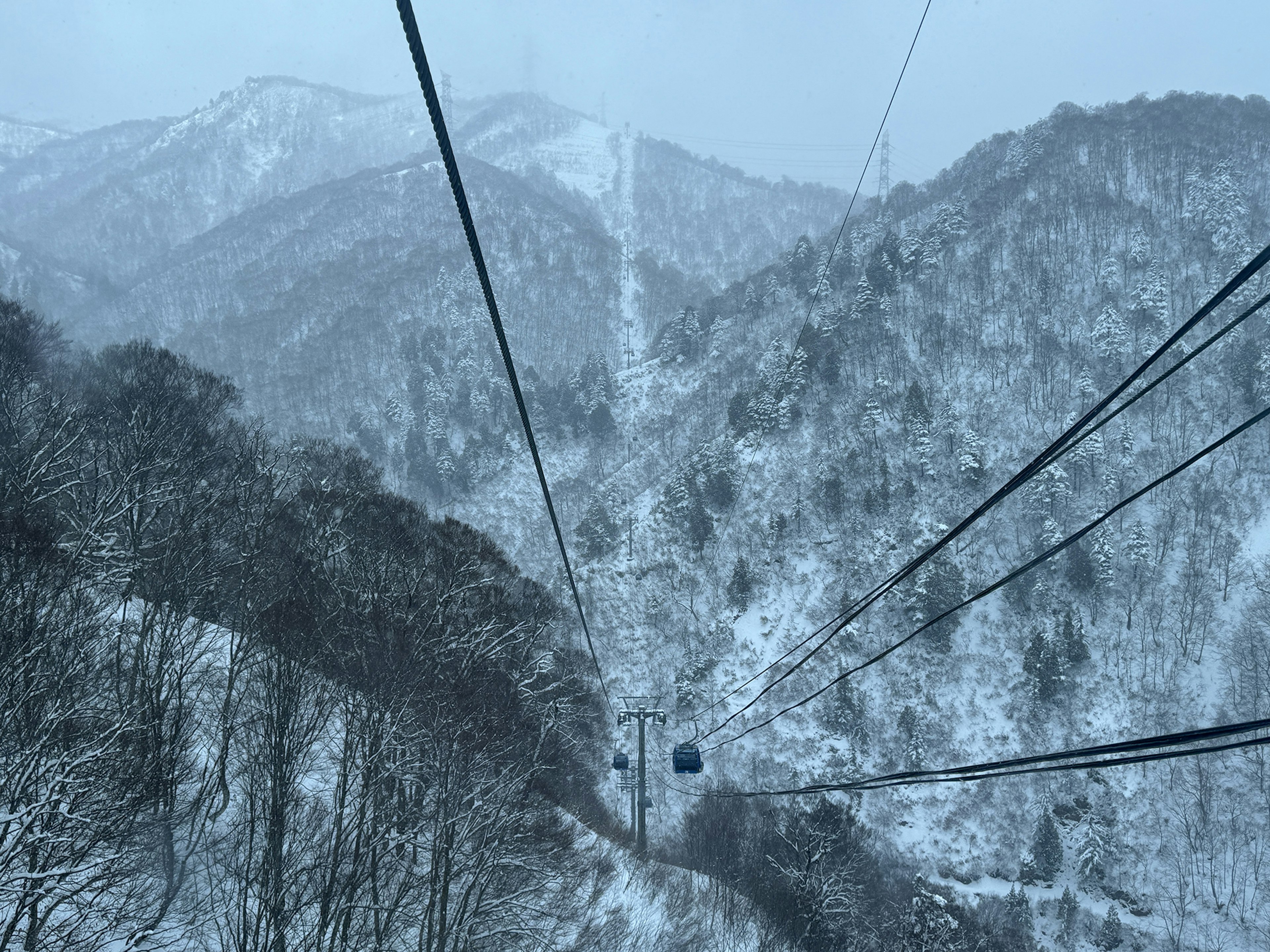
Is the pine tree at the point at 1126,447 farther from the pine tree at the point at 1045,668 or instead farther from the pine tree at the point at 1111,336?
the pine tree at the point at 1045,668

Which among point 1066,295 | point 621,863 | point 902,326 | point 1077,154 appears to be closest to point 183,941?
point 621,863

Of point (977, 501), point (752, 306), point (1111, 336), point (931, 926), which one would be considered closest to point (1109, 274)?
point (1111, 336)

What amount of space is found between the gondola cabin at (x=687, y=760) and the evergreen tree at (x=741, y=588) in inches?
1593

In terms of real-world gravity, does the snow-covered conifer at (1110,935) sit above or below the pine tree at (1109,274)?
below

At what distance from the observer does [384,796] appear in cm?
1686

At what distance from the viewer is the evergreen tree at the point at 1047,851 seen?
4012 cm

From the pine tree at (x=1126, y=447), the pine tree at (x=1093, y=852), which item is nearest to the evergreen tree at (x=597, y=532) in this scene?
the pine tree at (x=1093, y=852)

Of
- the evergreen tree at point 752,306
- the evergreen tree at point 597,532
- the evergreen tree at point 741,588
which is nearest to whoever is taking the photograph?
the evergreen tree at point 741,588

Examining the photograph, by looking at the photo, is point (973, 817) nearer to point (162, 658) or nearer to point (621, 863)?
point (621, 863)

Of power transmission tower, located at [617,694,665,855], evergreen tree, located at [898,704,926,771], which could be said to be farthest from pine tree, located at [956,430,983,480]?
power transmission tower, located at [617,694,665,855]

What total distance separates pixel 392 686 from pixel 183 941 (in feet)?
20.1

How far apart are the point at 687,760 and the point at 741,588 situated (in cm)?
4096

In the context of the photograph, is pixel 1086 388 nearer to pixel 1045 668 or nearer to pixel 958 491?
pixel 958 491

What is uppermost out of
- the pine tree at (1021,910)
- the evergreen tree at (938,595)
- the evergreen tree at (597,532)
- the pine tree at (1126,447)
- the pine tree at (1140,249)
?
the pine tree at (1140,249)
